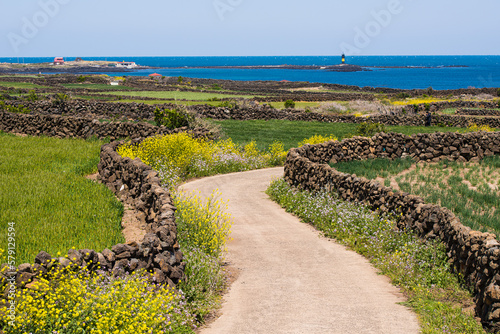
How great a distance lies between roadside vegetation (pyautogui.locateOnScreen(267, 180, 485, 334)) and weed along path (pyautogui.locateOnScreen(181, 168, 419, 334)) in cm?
30

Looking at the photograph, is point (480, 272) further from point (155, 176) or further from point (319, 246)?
point (155, 176)

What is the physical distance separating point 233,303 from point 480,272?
4542 mm

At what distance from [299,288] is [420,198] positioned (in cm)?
443

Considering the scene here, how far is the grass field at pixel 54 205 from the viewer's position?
1020 centimetres

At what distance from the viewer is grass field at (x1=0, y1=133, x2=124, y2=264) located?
10195 mm

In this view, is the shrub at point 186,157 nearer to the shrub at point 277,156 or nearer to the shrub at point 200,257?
the shrub at point 277,156

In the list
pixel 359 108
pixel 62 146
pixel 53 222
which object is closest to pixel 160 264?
pixel 53 222

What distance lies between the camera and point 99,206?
14.0m

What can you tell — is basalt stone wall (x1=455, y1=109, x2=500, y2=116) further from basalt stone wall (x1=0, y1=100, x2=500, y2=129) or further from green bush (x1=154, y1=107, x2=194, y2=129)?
green bush (x1=154, y1=107, x2=194, y2=129)

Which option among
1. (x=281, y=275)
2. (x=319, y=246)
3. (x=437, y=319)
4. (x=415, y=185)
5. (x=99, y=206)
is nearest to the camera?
(x=437, y=319)

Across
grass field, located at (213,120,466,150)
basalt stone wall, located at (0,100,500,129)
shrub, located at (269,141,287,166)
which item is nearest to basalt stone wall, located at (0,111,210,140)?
shrub, located at (269,141,287,166)

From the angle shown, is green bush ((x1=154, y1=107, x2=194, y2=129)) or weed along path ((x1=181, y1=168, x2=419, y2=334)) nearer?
weed along path ((x1=181, y1=168, x2=419, y2=334))

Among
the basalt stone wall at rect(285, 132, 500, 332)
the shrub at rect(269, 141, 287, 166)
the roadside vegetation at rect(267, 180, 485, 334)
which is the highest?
the basalt stone wall at rect(285, 132, 500, 332)

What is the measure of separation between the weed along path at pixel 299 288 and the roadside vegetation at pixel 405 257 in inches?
11.6
